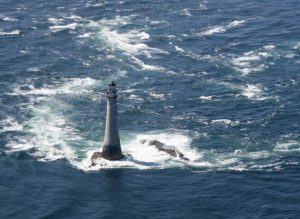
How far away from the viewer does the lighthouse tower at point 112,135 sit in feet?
495

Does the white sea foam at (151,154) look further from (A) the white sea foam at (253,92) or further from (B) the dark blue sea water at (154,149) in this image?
(A) the white sea foam at (253,92)

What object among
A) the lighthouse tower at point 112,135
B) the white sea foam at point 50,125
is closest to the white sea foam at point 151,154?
the lighthouse tower at point 112,135

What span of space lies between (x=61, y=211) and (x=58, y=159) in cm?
2148

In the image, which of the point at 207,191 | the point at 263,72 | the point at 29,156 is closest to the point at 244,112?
the point at 263,72

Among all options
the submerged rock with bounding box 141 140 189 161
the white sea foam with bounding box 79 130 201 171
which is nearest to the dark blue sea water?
the white sea foam with bounding box 79 130 201 171

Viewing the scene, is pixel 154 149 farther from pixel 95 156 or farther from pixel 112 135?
pixel 95 156

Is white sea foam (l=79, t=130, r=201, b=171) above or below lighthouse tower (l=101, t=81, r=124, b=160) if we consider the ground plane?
below

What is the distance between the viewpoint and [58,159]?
158 m

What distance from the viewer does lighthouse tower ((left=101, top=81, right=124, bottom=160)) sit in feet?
495

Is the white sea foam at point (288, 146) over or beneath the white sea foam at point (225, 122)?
beneath

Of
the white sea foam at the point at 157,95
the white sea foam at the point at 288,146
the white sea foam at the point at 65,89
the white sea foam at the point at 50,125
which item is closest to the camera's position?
the white sea foam at the point at 288,146

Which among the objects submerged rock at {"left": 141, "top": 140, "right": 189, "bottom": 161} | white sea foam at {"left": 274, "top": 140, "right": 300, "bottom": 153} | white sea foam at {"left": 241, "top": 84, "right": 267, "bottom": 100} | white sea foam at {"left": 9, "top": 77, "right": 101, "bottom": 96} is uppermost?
white sea foam at {"left": 9, "top": 77, "right": 101, "bottom": 96}

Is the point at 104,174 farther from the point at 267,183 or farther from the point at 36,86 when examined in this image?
the point at 36,86

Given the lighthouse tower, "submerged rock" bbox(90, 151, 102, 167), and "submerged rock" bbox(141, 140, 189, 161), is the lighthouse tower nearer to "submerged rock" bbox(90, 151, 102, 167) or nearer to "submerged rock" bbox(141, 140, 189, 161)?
"submerged rock" bbox(90, 151, 102, 167)
